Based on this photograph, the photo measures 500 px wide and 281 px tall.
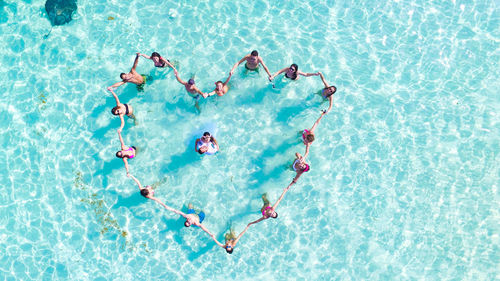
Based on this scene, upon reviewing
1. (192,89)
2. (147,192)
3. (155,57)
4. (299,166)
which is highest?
(155,57)

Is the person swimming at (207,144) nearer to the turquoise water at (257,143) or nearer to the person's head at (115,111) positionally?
the turquoise water at (257,143)

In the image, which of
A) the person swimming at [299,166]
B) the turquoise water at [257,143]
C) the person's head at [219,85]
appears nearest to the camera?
the person swimming at [299,166]

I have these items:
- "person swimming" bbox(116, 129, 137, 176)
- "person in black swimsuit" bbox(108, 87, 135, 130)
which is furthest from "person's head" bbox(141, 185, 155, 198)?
"person in black swimsuit" bbox(108, 87, 135, 130)

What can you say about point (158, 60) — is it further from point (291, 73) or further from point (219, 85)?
point (291, 73)

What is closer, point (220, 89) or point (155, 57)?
point (155, 57)

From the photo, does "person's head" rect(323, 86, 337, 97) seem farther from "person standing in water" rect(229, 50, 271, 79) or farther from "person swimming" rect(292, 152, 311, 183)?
"person swimming" rect(292, 152, 311, 183)

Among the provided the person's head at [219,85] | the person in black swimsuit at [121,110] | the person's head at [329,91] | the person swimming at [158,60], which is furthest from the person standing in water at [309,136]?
the person in black swimsuit at [121,110]

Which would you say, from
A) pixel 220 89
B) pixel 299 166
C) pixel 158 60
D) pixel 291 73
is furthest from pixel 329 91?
pixel 158 60
